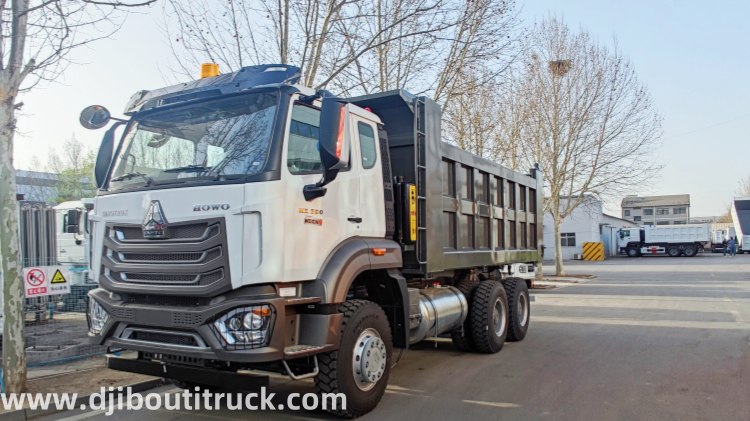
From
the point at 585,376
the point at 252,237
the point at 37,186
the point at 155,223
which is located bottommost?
the point at 585,376

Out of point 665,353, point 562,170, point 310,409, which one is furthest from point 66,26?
point 562,170

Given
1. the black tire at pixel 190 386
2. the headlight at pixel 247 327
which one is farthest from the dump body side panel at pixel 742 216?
the headlight at pixel 247 327

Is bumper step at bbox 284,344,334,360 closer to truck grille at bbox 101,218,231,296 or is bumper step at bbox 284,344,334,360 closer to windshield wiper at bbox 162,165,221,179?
truck grille at bbox 101,218,231,296

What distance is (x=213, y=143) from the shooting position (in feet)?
15.3

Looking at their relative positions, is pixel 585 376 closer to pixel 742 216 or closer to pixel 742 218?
pixel 742 216

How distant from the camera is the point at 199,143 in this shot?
4758mm

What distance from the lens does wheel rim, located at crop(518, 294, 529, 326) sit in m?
9.28

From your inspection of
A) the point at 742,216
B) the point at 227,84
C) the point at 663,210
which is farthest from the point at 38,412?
the point at 663,210

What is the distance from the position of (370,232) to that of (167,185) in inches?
75.6

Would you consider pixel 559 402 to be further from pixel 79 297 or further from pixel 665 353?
pixel 79 297

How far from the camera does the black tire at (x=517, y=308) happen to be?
8.95m

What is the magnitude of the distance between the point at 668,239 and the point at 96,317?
51186 mm

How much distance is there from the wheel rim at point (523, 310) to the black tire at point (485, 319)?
109 centimetres

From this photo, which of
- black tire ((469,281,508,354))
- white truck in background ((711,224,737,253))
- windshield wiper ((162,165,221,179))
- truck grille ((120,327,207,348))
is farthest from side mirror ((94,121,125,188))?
white truck in background ((711,224,737,253))
